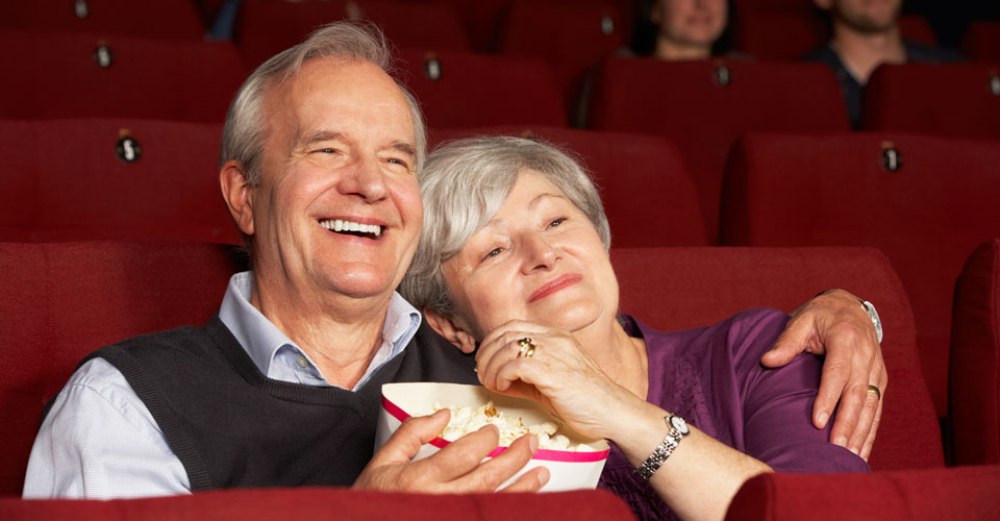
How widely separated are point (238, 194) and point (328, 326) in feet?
0.47

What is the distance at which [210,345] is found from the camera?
0.98 m

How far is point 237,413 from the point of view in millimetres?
934

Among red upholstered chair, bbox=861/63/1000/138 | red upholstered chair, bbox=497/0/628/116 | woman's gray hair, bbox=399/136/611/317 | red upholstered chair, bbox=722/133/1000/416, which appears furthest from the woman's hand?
red upholstered chair, bbox=497/0/628/116

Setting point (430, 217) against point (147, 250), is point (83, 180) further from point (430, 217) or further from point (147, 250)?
point (430, 217)

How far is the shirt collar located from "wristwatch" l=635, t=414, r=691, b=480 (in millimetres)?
245

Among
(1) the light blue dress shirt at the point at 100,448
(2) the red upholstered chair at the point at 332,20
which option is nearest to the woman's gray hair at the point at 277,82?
(1) the light blue dress shirt at the point at 100,448

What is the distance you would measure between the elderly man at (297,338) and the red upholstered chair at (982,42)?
6.16ft

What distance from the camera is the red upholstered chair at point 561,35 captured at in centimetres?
247

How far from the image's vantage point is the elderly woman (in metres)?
0.91

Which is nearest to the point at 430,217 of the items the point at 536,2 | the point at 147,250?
the point at 147,250

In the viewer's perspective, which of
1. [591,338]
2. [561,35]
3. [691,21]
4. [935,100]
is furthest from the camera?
[561,35]

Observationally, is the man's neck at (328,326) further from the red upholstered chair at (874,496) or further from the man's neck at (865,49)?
the man's neck at (865,49)

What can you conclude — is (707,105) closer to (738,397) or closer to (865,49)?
(865,49)

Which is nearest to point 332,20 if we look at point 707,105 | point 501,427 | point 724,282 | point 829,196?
point 707,105
